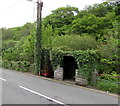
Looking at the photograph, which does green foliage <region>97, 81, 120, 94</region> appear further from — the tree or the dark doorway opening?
the tree

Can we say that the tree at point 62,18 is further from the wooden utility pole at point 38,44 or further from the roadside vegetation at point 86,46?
the wooden utility pole at point 38,44

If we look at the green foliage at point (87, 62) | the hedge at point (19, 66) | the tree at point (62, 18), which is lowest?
the hedge at point (19, 66)

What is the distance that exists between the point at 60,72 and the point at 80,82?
7.69 ft

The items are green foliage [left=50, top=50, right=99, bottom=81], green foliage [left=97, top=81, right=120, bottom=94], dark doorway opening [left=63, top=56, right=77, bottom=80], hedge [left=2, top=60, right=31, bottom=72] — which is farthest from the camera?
hedge [left=2, top=60, right=31, bottom=72]

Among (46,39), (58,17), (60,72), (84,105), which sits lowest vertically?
(84,105)

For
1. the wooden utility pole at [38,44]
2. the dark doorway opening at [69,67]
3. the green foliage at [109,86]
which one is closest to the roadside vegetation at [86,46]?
the green foliage at [109,86]

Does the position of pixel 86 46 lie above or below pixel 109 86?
above

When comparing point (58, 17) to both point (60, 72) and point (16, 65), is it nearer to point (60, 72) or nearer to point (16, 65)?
point (16, 65)

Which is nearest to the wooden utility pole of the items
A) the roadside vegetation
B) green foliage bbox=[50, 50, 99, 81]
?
the roadside vegetation

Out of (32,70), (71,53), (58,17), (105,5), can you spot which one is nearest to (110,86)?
(71,53)

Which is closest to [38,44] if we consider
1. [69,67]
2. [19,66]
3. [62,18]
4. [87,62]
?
[69,67]

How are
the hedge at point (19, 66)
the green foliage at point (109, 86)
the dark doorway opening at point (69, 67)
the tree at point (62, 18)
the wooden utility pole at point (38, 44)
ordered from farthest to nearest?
the tree at point (62, 18), the hedge at point (19, 66), the wooden utility pole at point (38, 44), the dark doorway opening at point (69, 67), the green foliage at point (109, 86)

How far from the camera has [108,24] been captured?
2153 cm

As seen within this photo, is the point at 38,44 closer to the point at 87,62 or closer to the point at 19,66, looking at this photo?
the point at 19,66
